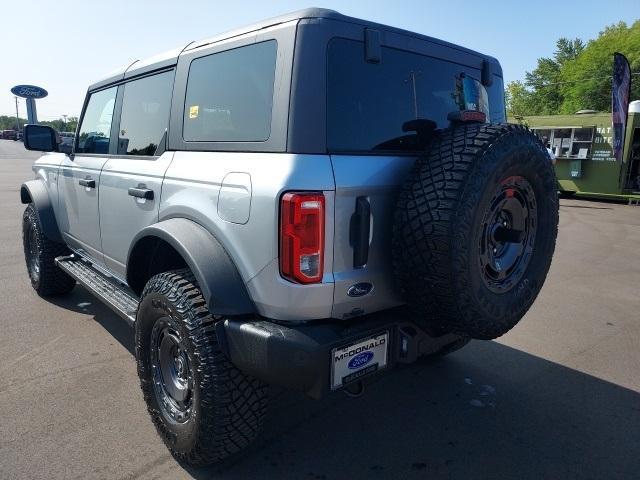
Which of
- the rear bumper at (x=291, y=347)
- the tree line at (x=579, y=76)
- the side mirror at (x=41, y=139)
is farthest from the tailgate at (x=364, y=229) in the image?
the tree line at (x=579, y=76)

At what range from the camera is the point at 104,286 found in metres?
3.53

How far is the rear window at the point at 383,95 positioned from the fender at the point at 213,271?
0.69 meters

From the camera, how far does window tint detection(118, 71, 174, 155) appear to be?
2896mm

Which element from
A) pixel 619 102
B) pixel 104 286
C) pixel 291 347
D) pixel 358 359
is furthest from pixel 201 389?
pixel 619 102

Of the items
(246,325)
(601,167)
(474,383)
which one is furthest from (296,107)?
(601,167)

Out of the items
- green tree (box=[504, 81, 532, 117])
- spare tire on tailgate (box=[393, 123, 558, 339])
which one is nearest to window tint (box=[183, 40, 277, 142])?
spare tire on tailgate (box=[393, 123, 558, 339])

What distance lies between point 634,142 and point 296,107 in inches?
623

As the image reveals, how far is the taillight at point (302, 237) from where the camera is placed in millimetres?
1934

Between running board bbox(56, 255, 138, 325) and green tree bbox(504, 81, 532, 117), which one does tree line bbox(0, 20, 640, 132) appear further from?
running board bbox(56, 255, 138, 325)

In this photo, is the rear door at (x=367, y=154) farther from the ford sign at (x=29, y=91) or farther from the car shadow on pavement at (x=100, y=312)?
the ford sign at (x=29, y=91)

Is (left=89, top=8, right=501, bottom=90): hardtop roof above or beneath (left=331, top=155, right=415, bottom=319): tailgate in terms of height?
above

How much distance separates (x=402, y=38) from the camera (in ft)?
7.84

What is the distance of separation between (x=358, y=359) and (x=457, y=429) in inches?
42.2

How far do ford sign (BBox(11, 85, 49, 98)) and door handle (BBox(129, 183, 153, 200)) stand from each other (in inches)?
2005
